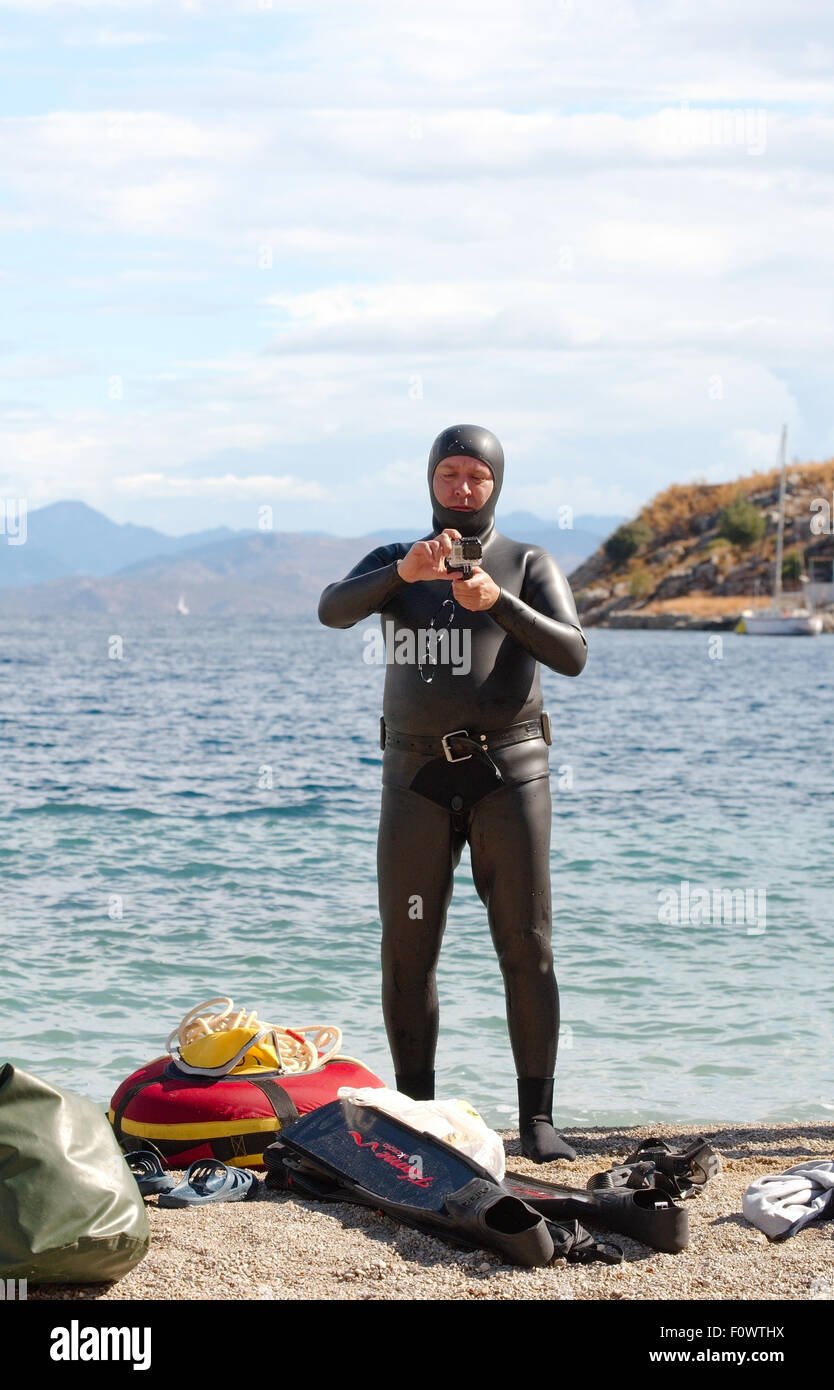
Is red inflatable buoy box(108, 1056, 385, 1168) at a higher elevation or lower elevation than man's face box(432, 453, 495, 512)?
lower

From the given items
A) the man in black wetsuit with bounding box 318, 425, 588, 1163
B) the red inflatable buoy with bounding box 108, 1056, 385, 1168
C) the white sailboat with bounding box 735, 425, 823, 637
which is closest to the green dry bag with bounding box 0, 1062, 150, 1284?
the red inflatable buoy with bounding box 108, 1056, 385, 1168

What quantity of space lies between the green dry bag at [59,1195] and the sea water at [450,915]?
3.04 meters

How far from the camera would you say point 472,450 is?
4574 mm

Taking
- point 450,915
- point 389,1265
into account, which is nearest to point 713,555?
point 450,915

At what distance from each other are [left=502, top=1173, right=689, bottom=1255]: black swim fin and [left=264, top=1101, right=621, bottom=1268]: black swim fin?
113mm

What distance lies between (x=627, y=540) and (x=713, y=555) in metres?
8.76

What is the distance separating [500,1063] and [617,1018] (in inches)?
44.4

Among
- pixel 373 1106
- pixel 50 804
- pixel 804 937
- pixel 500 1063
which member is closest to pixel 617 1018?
pixel 500 1063

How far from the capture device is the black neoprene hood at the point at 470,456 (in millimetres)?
4574

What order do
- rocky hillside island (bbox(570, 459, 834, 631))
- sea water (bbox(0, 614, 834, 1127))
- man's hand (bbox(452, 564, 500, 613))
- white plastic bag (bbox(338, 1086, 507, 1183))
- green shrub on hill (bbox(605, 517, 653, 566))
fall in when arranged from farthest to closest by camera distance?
green shrub on hill (bbox(605, 517, 653, 566)) → rocky hillside island (bbox(570, 459, 834, 631)) → sea water (bbox(0, 614, 834, 1127)) → man's hand (bbox(452, 564, 500, 613)) → white plastic bag (bbox(338, 1086, 507, 1183))

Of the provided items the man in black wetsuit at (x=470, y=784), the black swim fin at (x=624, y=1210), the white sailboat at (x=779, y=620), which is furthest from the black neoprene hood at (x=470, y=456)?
the white sailboat at (x=779, y=620)

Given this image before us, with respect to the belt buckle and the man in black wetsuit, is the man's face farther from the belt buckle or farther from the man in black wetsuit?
the belt buckle

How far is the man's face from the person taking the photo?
4.59 metres
